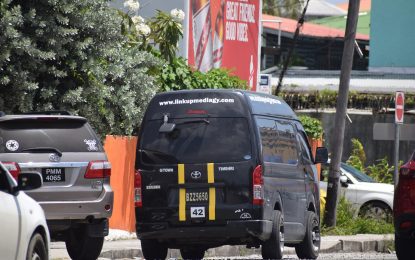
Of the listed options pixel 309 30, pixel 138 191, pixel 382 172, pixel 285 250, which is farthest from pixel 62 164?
pixel 309 30

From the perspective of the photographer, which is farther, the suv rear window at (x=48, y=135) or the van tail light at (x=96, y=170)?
the van tail light at (x=96, y=170)

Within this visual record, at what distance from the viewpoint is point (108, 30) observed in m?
19.8

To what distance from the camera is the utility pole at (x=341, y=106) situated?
2241cm

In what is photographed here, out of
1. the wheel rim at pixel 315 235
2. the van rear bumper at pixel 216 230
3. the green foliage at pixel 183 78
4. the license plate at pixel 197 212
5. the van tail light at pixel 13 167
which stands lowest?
the wheel rim at pixel 315 235

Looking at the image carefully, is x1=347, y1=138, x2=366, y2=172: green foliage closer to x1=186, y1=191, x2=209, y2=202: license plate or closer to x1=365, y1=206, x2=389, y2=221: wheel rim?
x1=365, y1=206, x2=389, y2=221: wheel rim

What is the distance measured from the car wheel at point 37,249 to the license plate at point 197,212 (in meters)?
3.93

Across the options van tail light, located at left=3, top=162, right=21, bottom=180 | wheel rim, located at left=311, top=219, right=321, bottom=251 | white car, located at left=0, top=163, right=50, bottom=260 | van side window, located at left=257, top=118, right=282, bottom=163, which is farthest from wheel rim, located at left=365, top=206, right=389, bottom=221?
white car, located at left=0, top=163, right=50, bottom=260

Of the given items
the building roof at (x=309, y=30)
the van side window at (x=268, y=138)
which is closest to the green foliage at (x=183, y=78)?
the van side window at (x=268, y=138)

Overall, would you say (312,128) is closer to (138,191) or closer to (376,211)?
(376,211)

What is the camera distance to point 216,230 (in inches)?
567

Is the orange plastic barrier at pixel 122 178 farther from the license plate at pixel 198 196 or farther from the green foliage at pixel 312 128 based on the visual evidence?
the green foliage at pixel 312 128

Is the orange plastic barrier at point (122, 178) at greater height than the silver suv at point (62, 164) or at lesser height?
lesser

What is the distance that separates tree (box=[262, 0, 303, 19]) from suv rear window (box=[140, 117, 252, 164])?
49.9 m

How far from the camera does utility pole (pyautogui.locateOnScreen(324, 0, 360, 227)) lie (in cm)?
2241
